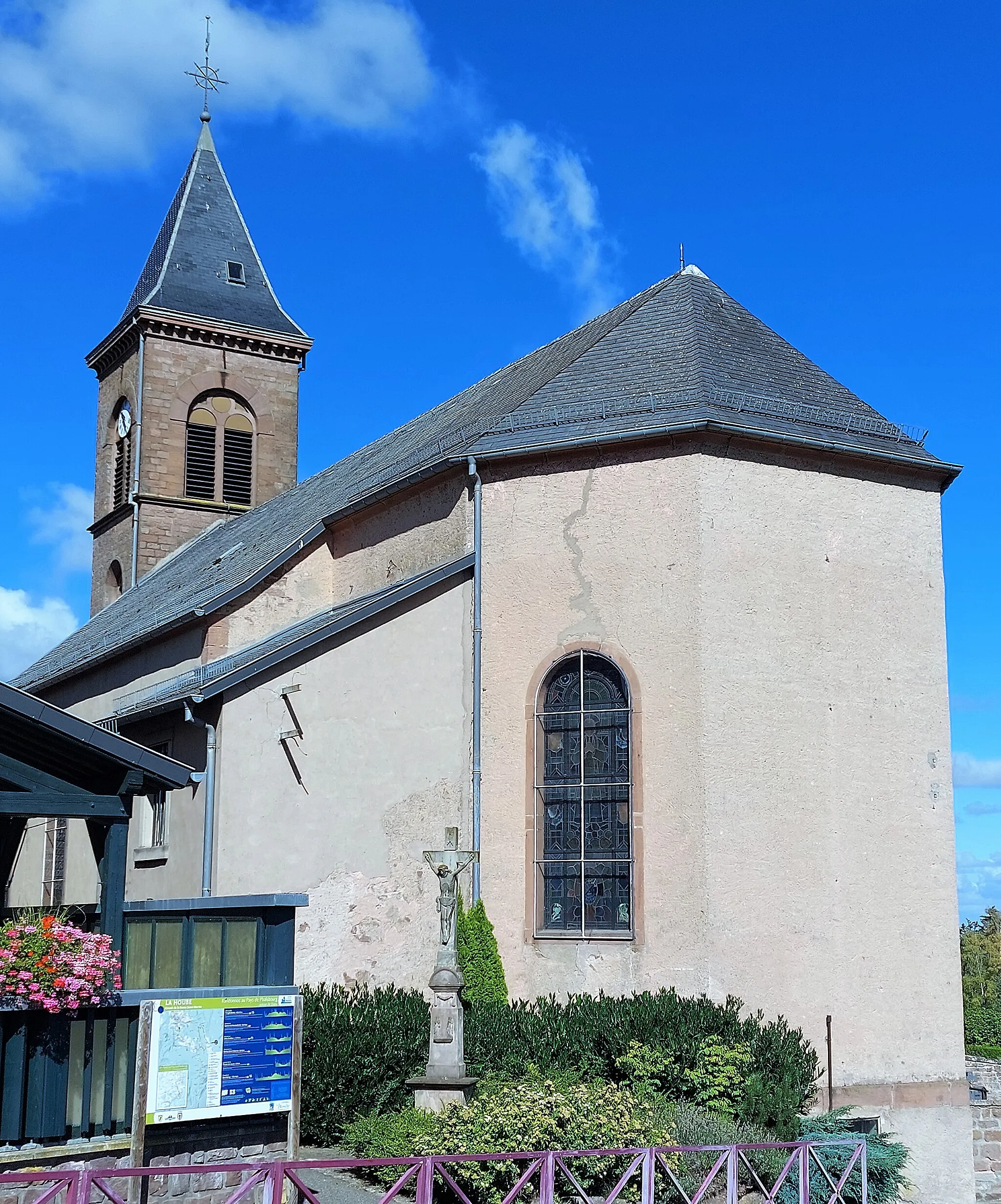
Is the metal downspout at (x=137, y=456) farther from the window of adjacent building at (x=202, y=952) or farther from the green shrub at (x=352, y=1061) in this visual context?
the window of adjacent building at (x=202, y=952)

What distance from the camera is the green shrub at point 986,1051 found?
25.5 meters

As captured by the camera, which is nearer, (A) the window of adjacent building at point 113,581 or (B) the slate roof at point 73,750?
(B) the slate roof at point 73,750

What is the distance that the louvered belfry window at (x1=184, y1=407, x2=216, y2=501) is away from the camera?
31.0m

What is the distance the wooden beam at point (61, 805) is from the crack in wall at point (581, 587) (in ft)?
23.0

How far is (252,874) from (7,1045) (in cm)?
684

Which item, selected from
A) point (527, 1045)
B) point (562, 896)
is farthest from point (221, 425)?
point (527, 1045)

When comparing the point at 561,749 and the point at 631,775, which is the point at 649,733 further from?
the point at 561,749

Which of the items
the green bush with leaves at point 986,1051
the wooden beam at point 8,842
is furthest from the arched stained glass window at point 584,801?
the green bush with leaves at point 986,1051

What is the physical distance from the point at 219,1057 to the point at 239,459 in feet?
79.2

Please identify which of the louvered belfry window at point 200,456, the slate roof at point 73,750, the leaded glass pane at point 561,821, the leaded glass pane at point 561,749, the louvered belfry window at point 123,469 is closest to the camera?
the slate roof at point 73,750

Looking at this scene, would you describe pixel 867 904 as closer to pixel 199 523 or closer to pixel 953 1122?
pixel 953 1122

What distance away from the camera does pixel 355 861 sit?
15.4m

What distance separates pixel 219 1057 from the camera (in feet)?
28.3

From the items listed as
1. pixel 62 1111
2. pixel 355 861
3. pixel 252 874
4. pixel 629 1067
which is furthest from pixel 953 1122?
pixel 62 1111
